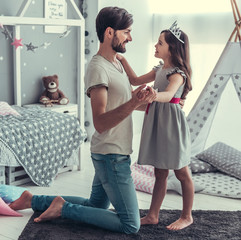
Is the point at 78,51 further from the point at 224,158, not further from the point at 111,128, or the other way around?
the point at 111,128

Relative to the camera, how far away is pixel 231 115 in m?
3.86

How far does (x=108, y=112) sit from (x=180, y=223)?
2.66 ft

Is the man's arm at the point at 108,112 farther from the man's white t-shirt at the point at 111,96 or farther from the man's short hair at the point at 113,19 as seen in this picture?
the man's short hair at the point at 113,19

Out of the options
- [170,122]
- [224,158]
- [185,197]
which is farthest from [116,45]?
[224,158]

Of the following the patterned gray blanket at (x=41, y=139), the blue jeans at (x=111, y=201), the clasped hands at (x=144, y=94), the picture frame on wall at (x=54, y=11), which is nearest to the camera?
the clasped hands at (x=144, y=94)

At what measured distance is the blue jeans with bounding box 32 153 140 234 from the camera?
6.77ft

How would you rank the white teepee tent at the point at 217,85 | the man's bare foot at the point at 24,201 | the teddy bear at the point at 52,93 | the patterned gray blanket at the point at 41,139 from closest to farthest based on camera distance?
the man's bare foot at the point at 24,201 → the patterned gray blanket at the point at 41,139 → the white teepee tent at the point at 217,85 → the teddy bear at the point at 52,93

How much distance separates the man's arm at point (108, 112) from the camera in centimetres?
185

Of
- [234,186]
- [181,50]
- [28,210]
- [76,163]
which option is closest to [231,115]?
Result: [234,186]

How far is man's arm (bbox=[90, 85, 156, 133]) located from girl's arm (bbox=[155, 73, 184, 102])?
0.18 m

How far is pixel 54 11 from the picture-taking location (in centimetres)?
400

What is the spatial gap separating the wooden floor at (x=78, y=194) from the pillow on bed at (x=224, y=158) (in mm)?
426

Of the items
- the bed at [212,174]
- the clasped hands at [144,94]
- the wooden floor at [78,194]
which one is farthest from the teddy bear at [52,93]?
the clasped hands at [144,94]

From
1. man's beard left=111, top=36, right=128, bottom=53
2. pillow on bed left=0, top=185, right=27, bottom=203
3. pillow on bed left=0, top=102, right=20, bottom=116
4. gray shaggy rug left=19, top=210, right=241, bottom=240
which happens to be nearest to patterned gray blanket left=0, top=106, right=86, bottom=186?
pillow on bed left=0, top=102, right=20, bottom=116
